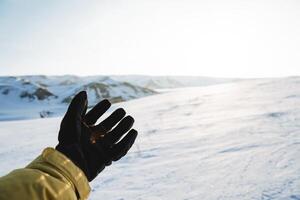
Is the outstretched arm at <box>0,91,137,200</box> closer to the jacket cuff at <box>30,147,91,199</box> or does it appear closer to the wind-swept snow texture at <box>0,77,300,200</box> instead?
the jacket cuff at <box>30,147,91,199</box>

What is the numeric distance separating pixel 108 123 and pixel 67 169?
499 mm

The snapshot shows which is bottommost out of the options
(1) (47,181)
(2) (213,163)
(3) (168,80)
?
(3) (168,80)

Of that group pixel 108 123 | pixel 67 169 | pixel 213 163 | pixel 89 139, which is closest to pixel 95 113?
pixel 108 123

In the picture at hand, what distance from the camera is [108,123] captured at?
161cm

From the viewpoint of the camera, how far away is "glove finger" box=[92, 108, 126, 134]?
154 centimetres

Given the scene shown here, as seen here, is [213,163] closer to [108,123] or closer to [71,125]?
[108,123]

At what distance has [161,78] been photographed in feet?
518

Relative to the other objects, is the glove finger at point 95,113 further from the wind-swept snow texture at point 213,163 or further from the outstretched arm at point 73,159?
the wind-swept snow texture at point 213,163

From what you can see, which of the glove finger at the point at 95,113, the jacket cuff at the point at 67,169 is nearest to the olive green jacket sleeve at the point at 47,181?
the jacket cuff at the point at 67,169

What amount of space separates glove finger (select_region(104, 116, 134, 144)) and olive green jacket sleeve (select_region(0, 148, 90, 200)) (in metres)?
0.37

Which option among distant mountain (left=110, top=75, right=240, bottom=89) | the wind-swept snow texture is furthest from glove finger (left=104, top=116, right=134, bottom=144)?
distant mountain (left=110, top=75, right=240, bottom=89)

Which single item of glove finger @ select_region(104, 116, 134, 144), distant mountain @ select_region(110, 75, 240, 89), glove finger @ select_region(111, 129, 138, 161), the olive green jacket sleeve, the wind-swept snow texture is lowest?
distant mountain @ select_region(110, 75, 240, 89)

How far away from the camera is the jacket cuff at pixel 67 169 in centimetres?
112

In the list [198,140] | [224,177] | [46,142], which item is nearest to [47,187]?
[224,177]
